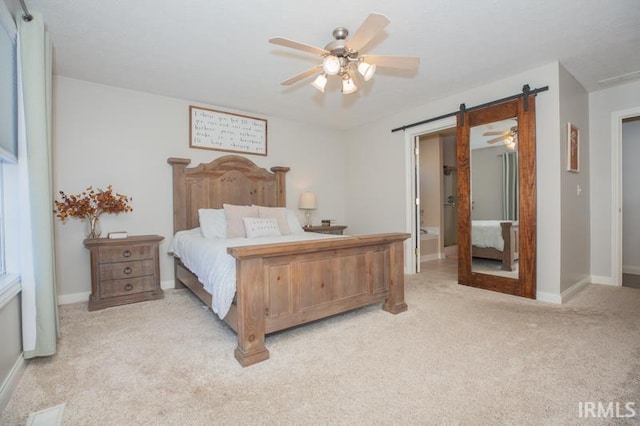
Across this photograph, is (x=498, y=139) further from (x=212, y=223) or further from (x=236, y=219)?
(x=212, y=223)

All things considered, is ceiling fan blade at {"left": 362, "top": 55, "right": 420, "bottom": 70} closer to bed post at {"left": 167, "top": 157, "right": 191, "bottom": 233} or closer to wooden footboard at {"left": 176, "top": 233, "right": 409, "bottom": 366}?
wooden footboard at {"left": 176, "top": 233, "right": 409, "bottom": 366}

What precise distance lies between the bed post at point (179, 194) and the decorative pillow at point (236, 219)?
65cm

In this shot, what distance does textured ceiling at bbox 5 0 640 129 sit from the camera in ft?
6.87

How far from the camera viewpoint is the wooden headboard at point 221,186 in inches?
146

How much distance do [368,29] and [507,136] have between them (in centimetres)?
235

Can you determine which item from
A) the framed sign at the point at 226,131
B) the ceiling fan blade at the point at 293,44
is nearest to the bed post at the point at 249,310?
the ceiling fan blade at the point at 293,44

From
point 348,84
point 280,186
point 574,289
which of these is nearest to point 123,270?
point 280,186

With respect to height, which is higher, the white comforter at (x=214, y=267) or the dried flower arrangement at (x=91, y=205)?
the dried flower arrangement at (x=91, y=205)

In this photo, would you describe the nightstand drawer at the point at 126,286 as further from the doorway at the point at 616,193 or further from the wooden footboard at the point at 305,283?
the doorway at the point at 616,193

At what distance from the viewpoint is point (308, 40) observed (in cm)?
249

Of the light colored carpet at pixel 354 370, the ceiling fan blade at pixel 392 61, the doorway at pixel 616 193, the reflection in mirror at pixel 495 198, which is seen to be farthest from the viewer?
the doorway at pixel 616 193

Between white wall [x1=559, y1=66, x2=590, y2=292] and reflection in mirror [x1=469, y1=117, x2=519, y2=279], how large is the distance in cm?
41

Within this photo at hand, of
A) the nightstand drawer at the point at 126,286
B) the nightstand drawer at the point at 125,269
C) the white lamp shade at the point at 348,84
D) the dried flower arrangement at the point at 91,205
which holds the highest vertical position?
the white lamp shade at the point at 348,84

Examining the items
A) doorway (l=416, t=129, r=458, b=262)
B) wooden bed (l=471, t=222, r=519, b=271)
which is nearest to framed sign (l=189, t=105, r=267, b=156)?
doorway (l=416, t=129, r=458, b=262)
